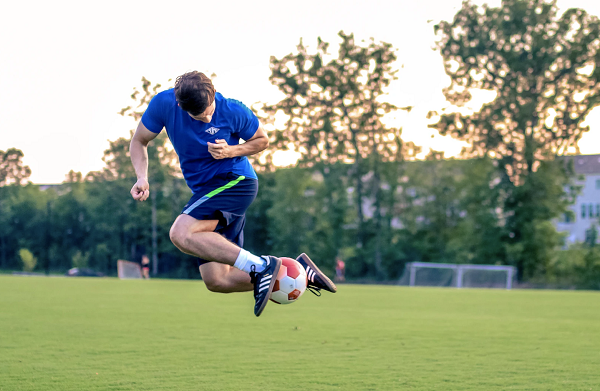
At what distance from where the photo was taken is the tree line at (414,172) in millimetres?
40938

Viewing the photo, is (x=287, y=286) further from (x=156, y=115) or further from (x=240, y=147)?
(x=156, y=115)

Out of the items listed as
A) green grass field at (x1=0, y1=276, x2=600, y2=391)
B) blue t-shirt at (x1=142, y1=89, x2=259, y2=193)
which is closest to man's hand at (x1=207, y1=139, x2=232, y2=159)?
blue t-shirt at (x1=142, y1=89, x2=259, y2=193)

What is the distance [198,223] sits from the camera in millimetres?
5527

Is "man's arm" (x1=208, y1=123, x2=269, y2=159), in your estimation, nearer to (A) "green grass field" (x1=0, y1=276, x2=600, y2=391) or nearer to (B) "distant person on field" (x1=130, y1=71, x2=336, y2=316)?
(B) "distant person on field" (x1=130, y1=71, x2=336, y2=316)

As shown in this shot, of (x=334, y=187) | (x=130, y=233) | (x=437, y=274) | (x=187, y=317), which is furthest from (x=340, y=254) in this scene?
(x=187, y=317)

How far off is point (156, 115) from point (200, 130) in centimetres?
39

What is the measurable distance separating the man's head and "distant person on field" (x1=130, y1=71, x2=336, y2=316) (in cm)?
1

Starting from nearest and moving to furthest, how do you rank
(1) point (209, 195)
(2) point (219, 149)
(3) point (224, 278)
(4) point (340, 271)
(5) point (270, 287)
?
(2) point (219, 149) → (5) point (270, 287) → (1) point (209, 195) → (3) point (224, 278) → (4) point (340, 271)

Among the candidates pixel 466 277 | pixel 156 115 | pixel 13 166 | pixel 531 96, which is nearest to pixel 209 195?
pixel 156 115

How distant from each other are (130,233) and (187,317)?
4924 cm

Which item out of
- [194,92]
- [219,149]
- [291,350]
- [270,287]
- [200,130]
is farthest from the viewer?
[291,350]

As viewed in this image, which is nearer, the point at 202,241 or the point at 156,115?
the point at 202,241

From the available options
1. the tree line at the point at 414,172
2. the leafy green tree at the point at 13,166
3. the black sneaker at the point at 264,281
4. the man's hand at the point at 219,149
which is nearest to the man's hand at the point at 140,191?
the man's hand at the point at 219,149

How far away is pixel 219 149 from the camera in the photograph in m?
5.30
